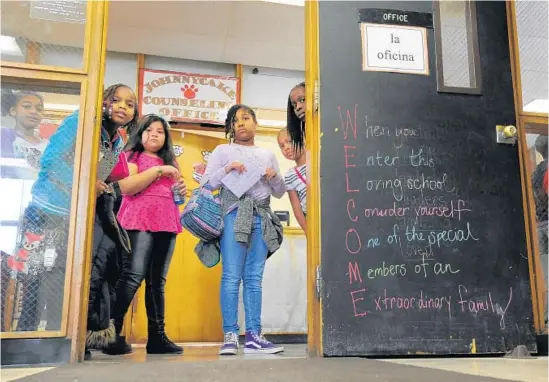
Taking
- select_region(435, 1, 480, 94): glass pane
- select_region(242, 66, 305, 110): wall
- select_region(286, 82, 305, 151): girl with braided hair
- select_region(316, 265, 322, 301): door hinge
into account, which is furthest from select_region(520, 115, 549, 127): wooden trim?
select_region(242, 66, 305, 110): wall

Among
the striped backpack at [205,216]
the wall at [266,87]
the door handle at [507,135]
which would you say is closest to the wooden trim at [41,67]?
the striped backpack at [205,216]

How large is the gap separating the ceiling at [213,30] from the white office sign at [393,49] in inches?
73.0

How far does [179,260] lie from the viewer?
14.4 feet

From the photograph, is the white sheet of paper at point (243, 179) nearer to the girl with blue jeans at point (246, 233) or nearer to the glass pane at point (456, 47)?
the girl with blue jeans at point (246, 233)

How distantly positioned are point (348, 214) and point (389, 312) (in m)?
0.42

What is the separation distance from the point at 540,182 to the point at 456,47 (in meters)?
0.74

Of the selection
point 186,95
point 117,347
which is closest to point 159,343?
point 117,347

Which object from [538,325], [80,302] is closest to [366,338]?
[538,325]

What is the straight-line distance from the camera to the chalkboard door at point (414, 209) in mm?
2094

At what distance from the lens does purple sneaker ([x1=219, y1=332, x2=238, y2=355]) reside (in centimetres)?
239

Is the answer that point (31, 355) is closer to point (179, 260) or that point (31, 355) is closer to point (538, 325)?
point (538, 325)

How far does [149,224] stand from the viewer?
8.72 ft

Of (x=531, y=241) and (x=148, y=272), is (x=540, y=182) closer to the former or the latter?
(x=531, y=241)

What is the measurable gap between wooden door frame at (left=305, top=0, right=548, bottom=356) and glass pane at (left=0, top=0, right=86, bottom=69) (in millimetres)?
960
